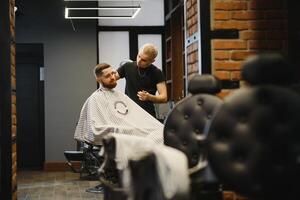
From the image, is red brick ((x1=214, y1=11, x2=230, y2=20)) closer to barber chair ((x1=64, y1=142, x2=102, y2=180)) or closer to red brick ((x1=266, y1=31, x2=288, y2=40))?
red brick ((x1=266, y1=31, x2=288, y2=40))

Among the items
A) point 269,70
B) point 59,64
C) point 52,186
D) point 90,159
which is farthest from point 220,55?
point 59,64

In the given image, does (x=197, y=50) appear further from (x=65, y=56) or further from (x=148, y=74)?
(x=65, y=56)

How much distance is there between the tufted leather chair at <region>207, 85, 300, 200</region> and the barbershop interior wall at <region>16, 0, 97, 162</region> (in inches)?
252

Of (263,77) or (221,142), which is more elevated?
(263,77)

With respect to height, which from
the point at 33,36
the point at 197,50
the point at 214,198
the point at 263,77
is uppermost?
the point at 33,36

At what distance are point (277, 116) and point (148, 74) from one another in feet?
9.63

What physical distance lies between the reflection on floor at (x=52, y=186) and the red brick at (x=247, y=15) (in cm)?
246

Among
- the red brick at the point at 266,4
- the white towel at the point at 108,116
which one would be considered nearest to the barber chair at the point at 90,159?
the white towel at the point at 108,116

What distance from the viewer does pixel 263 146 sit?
2.06 metres

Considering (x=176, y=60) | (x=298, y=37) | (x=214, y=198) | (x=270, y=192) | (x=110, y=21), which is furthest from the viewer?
(x=110, y=21)

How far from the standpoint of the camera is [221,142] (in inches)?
84.0

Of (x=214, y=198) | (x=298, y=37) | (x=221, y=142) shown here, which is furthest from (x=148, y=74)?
(x=221, y=142)

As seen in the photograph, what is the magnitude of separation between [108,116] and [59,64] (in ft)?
13.0

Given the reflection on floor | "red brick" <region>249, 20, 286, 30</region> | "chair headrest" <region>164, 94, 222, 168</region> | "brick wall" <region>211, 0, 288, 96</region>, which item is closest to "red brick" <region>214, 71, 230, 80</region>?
"brick wall" <region>211, 0, 288, 96</region>
